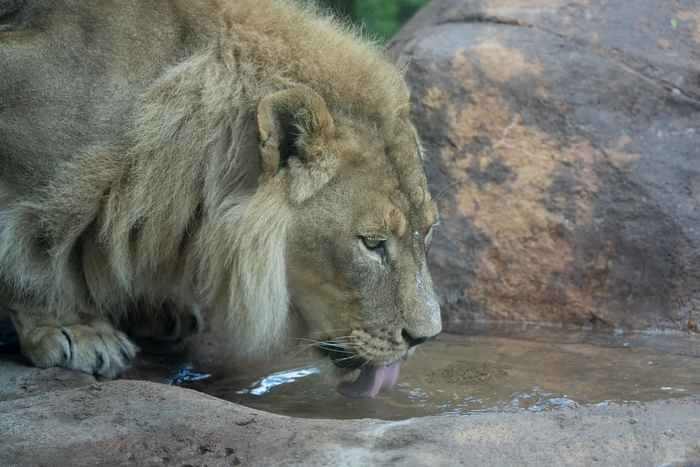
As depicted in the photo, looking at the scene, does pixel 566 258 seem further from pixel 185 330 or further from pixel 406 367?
pixel 185 330

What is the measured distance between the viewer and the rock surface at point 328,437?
247cm

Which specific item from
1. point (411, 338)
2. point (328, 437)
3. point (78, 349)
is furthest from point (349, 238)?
point (78, 349)

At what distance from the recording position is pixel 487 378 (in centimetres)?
396

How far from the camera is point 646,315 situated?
4.80 metres

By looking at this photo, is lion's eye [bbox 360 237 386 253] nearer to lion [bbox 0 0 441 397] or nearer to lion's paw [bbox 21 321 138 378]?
lion [bbox 0 0 441 397]

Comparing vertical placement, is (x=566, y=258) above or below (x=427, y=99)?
below

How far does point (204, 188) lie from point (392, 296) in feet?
2.86

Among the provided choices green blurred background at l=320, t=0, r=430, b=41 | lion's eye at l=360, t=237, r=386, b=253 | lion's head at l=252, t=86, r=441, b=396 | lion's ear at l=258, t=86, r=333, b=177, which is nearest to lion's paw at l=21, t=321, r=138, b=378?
lion's head at l=252, t=86, r=441, b=396

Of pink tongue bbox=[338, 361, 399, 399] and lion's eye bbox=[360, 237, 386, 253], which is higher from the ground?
lion's eye bbox=[360, 237, 386, 253]

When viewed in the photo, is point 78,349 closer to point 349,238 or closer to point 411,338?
point 349,238

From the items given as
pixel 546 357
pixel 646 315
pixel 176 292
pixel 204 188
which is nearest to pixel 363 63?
pixel 204 188

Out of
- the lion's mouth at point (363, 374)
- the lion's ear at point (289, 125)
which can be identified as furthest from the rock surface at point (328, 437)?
the lion's ear at point (289, 125)

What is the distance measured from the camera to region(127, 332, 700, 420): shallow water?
362cm

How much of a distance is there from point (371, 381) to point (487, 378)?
64 centimetres
